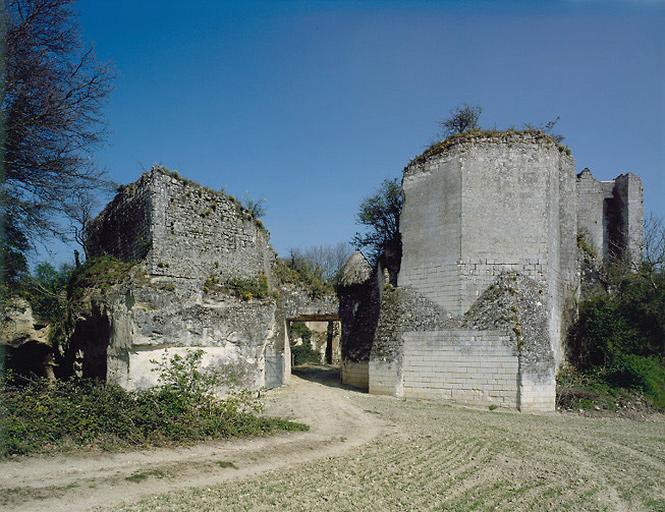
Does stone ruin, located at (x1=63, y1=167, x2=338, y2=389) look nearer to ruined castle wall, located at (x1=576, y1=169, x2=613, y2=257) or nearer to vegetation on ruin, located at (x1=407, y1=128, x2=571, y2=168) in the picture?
vegetation on ruin, located at (x1=407, y1=128, x2=571, y2=168)

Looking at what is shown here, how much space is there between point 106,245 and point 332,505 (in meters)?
11.6

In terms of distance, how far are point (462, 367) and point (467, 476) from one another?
722 cm

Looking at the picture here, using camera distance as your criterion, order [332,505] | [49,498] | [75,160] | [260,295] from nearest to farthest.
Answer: [49,498] < [332,505] < [75,160] < [260,295]

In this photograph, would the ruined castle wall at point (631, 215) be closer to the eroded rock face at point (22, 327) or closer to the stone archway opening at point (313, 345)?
the stone archway opening at point (313, 345)

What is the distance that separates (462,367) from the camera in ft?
47.5

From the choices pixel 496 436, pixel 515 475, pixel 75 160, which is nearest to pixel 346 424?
pixel 496 436

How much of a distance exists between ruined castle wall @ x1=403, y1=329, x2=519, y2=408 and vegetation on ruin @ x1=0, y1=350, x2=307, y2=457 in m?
5.66

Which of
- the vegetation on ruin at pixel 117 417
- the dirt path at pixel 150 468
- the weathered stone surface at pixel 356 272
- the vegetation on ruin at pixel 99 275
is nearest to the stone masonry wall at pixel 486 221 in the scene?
the weathered stone surface at pixel 356 272

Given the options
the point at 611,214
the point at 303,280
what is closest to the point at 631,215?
the point at 611,214

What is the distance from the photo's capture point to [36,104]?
400 inches

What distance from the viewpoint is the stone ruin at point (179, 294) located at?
10.9m

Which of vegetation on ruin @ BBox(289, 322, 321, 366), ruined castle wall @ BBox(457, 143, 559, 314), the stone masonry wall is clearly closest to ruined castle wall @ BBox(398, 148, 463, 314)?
the stone masonry wall

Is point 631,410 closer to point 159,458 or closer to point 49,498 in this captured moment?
point 159,458

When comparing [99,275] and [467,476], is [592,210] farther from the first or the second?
[99,275]
